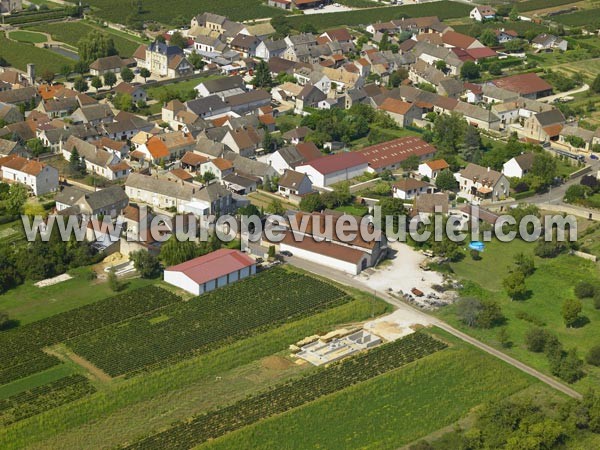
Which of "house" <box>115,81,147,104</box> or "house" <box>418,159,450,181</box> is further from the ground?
"house" <box>115,81,147,104</box>

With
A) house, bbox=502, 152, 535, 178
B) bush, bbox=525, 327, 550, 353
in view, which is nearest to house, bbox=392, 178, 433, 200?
house, bbox=502, 152, 535, 178

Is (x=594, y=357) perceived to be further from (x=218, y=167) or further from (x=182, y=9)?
(x=182, y=9)

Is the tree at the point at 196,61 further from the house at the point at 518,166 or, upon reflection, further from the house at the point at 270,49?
the house at the point at 518,166

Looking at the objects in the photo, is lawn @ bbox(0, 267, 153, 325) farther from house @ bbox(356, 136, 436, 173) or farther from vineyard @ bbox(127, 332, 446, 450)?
house @ bbox(356, 136, 436, 173)

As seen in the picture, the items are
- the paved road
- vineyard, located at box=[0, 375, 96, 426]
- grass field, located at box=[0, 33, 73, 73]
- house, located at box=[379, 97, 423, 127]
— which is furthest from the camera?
grass field, located at box=[0, 33, 73, 73]

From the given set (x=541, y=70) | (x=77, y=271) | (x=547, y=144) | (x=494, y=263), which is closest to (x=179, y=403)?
(x=77, y=271)

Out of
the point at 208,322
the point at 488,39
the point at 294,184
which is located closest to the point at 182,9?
the point at 488,39

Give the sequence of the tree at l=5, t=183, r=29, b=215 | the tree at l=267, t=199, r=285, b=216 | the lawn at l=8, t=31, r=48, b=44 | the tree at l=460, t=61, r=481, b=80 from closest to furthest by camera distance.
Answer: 1. the tree at l=5, t=183, r=29, b=215
2. the tree at l=267, t=199, r=285, b=216
3. the tree at l=460, t=61, r=481, b=80
4. the lawn at l=8, t=31, r=48, b=44
